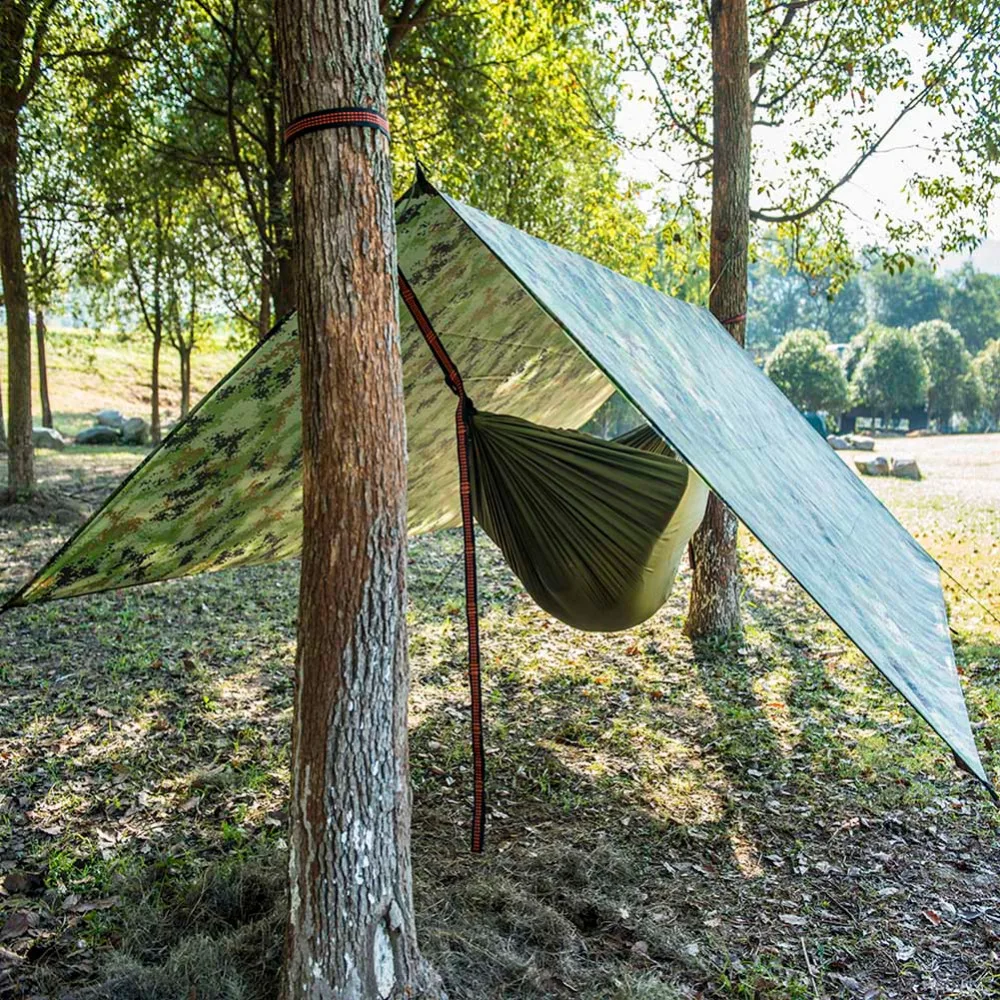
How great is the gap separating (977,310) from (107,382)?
1620 inches

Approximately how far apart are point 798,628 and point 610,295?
8.98ft

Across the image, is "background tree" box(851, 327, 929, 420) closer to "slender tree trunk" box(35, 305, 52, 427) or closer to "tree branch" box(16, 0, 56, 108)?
"slender tree trunk" box(35, 305, 52, 427)

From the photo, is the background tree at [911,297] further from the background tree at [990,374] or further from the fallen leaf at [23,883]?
the fallen leaf at [23,883]

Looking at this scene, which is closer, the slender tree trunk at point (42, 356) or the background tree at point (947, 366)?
the slender tree trunk at point (42, 356)

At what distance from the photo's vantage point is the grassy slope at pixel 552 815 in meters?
1.85

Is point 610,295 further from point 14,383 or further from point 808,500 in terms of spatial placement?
point 14,383

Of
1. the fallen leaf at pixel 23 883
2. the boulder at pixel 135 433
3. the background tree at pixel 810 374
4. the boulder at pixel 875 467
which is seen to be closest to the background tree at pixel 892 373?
the background tree at pixel 810 374

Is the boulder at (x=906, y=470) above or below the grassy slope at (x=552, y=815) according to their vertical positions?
above

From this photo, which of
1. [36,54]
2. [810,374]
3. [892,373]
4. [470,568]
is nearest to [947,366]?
[892,373]

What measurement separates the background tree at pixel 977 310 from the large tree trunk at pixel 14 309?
4567 cm

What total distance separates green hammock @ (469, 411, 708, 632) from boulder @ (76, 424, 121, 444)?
45.1ft

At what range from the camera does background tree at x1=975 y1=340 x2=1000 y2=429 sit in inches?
1144

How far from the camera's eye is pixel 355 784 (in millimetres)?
1538

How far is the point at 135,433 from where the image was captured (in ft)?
49.5
